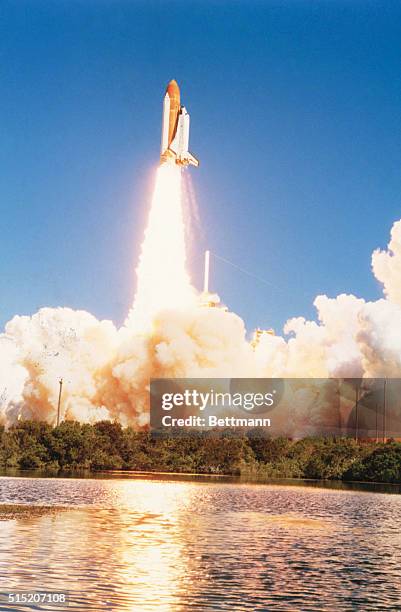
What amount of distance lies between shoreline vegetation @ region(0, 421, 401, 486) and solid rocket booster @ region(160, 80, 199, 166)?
24.8m

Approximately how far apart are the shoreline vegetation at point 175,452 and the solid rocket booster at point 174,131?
81.2ft

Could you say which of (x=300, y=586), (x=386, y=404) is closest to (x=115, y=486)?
(x=386, y=404)

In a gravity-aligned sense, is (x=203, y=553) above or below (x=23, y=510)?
below

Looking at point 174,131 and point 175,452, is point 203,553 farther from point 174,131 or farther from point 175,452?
point 175,452

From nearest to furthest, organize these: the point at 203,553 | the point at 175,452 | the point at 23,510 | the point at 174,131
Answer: the point at 203,553 < the point at 23,510 < the point at 174,131 < the point at 175,452

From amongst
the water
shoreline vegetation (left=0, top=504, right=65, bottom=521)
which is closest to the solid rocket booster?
the water

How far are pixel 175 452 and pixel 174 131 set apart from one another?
29008 millimetres

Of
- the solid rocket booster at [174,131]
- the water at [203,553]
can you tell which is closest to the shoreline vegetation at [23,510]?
the water at [203,553]

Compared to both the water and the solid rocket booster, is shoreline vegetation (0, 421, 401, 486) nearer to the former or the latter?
the solid rocket booster

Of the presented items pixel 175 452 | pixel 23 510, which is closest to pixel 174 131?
pixel 175 452

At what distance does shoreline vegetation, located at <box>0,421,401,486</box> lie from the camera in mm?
77375

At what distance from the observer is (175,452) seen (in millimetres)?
82062

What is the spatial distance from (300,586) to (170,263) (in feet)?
179

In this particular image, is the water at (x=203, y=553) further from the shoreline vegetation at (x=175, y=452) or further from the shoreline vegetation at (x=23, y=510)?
the shoreline vegetation at (x=175, y=452)
